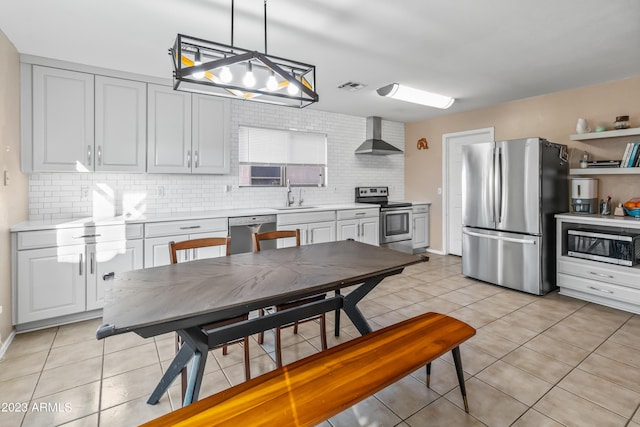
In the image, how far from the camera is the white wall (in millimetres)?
3488

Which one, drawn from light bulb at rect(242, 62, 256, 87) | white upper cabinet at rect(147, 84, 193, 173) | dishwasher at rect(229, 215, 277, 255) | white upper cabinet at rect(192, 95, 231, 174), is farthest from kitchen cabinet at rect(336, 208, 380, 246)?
light bulb at rect(242, 62, 256, 87)

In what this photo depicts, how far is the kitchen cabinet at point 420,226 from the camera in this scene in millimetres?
5969

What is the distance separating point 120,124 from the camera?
3484 mm

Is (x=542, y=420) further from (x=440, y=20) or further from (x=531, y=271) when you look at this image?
(x=440, y=20)

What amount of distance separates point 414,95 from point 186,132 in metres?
2.93

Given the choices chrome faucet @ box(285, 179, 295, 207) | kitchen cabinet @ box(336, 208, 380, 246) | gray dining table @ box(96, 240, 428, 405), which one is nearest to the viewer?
gray dining table @ box(96, 240, 428, 405)

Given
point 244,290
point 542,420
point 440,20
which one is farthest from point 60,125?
point 542,420

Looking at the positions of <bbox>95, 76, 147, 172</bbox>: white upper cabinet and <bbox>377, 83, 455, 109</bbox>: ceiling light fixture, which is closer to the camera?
<bbox>95, 76, 147, 172</bbox>: white upper cabinet

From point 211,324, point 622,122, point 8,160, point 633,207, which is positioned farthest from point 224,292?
point 622,122

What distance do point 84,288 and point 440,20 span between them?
12.8 ft

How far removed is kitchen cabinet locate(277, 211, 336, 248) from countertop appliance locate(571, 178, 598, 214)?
10.1 feet

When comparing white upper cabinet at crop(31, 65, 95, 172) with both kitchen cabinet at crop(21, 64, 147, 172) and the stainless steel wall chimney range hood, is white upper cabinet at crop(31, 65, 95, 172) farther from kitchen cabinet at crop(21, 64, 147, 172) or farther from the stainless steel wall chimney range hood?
the stainless steel wall chimney range hood

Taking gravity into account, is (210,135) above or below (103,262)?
above

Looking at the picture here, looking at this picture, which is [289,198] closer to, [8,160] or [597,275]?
[8,160]
